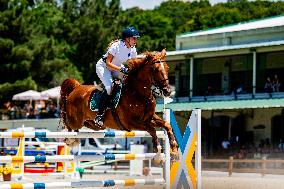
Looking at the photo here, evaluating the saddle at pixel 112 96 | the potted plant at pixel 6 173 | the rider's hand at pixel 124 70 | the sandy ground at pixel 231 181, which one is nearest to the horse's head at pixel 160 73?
the rider's hand at pixel 124 70

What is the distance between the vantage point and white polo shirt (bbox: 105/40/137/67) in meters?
10.8

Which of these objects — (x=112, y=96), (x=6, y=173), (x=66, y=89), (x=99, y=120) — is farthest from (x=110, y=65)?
(x=6, y=173)

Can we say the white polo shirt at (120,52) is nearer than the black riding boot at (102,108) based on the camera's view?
Yes

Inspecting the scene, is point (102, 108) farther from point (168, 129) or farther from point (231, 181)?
point (231, 181)

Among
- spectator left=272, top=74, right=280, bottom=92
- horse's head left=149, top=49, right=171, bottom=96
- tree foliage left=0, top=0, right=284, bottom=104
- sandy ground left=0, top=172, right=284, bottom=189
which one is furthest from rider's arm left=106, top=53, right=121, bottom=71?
tree foliage left=0, top=0, right=284, bottom=104

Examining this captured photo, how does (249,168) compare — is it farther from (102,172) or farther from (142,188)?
(142,188)

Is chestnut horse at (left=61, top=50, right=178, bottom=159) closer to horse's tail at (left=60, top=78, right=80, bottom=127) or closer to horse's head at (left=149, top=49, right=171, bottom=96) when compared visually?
horse's head at (left=149, top=49, right=171, bottom=96)

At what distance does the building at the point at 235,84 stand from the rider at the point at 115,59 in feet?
75.6

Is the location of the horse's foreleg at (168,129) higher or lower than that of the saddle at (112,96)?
lower

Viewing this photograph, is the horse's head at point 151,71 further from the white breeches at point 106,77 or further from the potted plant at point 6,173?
the potted plant at point 6,173

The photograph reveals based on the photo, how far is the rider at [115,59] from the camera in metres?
10.8

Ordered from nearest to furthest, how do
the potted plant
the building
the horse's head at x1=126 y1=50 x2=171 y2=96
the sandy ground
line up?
the horse's head at x1=126 y1=50 x2=171 y2=96 → the sandy ground → the potted plant → the building

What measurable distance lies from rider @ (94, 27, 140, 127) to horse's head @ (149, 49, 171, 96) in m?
0.60

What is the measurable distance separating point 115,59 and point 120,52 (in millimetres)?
154
